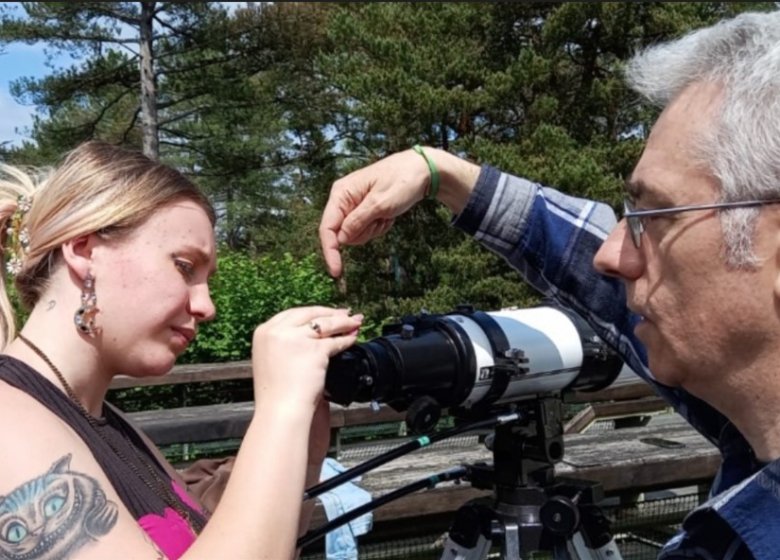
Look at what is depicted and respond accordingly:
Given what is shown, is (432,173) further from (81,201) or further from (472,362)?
(81,201)

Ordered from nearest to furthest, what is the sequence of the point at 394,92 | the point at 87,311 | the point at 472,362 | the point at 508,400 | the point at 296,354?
the point at 296,354 < the point at 87,311 < the point at 472,362 < the point at 508,400 < the point at 394,92

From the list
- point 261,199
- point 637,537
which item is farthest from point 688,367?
point 261,199

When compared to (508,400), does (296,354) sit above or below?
above

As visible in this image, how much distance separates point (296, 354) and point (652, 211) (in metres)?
0.55

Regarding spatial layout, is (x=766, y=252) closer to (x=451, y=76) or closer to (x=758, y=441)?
(x=758, y=441)

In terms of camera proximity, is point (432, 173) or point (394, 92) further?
point (394, 92)

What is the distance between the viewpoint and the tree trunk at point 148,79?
14.5 metres

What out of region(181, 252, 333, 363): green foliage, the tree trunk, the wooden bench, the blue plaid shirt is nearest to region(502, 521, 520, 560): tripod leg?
the blue plaid shirt

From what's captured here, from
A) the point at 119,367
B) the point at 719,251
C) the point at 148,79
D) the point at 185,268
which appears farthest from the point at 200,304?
the point at 148,79

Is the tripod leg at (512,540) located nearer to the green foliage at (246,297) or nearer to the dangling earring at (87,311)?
the dangling earring at (87,311)

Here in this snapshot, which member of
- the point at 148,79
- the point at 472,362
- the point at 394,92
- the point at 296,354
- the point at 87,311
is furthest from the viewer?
the point at 148,79

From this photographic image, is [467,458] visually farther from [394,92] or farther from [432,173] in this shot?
[394,92]

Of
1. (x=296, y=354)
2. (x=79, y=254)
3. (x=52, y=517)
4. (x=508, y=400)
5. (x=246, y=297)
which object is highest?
(x=79, y=254)

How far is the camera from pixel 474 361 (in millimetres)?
1636
